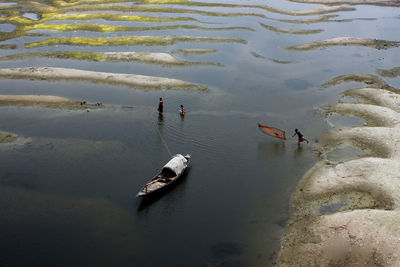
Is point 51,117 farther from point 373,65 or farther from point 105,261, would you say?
point 373,65

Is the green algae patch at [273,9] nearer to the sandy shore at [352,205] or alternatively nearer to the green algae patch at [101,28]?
the green algae patch at [101,28]

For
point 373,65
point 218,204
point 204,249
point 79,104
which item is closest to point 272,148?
point 218,204

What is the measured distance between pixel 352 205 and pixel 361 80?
1253 inches

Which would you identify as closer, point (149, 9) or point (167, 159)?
point (167, 159)

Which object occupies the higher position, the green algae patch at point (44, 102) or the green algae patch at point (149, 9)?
the green algae patch at point (149, 9)

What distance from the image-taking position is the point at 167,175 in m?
30.3

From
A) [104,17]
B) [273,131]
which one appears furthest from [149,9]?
[273,131]

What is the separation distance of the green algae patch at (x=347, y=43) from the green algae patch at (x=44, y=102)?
43.6m

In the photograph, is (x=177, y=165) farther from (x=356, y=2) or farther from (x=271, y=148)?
(x=356, y=2)

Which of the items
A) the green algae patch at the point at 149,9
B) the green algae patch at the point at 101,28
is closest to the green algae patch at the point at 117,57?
the green algae patch at the point at 101,28

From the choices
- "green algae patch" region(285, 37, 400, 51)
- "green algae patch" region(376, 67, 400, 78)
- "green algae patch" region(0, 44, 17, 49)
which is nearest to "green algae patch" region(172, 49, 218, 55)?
"green algae patch" region(285, 37, 400, 51)

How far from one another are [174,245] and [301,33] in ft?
219

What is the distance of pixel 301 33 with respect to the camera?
7662 cm

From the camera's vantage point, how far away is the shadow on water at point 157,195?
27952mm
